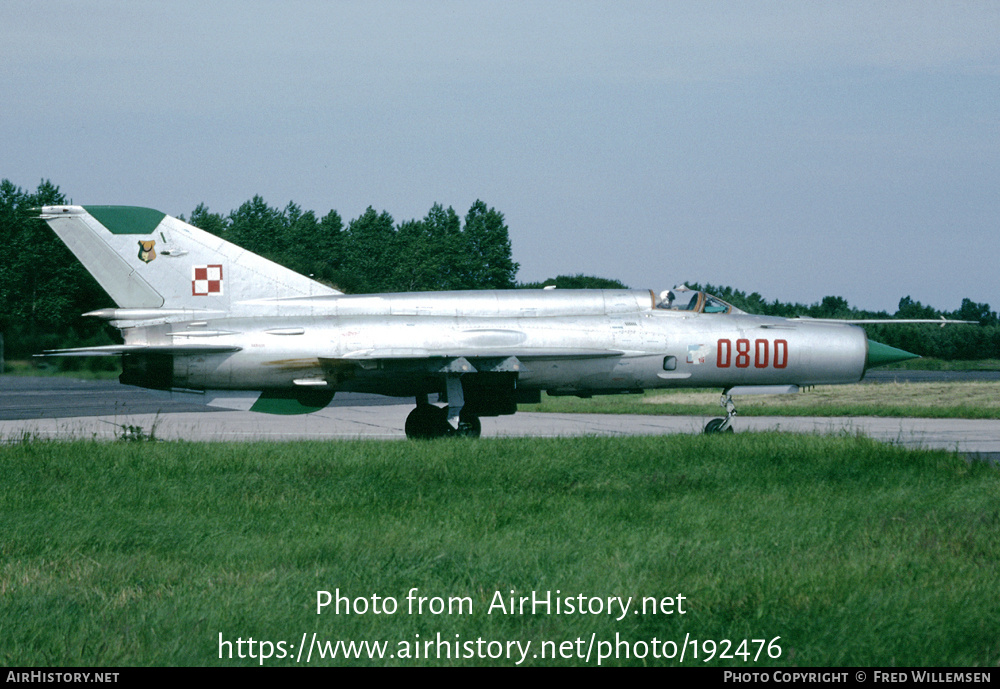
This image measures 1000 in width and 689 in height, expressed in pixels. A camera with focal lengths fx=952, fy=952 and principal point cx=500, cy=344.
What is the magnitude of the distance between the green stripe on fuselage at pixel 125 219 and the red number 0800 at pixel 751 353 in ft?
30.5

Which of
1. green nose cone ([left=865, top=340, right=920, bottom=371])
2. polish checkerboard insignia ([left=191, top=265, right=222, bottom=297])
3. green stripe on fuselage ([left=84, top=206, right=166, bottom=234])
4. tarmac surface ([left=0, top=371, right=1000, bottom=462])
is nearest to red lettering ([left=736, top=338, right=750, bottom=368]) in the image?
tarmac surface ([left=0, top=371, right=1000, bottom=462])

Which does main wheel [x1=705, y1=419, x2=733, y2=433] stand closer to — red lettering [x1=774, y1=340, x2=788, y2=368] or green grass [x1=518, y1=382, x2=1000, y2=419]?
red lettering [x1=774, y1=340, x2=788, y2=368]

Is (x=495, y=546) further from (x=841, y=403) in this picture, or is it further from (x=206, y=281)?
(x=841, y=403)

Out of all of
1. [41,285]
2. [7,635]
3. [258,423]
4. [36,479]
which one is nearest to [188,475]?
[36,479]

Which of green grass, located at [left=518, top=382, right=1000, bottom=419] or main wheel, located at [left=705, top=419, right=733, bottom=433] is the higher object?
main wheel, located at [left=705, top=419, right=733, bottom=433]

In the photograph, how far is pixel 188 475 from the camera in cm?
1000

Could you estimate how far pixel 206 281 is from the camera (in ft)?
49.4

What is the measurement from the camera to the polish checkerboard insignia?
49.2 ft

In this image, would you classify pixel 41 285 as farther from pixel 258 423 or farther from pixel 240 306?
pixel 240 306

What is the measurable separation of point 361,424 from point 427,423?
5311 millimetres

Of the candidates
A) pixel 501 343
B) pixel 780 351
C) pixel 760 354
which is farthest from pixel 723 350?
pixel 501 343

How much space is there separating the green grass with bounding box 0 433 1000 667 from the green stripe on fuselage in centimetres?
444

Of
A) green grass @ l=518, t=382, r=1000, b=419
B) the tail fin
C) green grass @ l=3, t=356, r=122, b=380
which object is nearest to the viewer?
the tail fin
